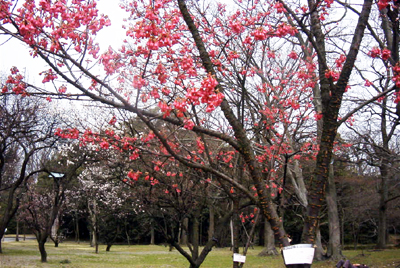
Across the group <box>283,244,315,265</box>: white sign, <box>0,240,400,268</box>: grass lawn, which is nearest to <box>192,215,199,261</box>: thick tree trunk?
<box>283,244,315,265</box>: white sign

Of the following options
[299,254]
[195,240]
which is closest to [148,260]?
[195,240]

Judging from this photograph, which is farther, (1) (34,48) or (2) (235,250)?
(2) (235,250)

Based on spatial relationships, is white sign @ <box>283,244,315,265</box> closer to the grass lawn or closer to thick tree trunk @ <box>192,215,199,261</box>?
thick tree trunk @ <box>192,215,199,261</box>

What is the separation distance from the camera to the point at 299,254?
2561 millimetres

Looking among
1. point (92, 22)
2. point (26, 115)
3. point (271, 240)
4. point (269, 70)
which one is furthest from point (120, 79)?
point (271, 240)

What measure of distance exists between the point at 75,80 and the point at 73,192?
84.4ft

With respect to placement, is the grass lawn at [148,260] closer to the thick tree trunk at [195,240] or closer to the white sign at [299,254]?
the thick tree trunk at [195,240]

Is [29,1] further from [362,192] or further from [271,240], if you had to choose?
[362,192]

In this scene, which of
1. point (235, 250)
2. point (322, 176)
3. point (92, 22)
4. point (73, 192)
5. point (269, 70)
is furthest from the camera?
point (73, 192)

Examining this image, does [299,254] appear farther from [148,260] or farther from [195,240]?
[148,260]

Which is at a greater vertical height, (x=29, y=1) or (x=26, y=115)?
(x=26, y=115)

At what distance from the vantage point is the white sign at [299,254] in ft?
8.37

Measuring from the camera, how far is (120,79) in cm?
605

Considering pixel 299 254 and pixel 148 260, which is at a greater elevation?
pixel 299 254
